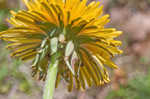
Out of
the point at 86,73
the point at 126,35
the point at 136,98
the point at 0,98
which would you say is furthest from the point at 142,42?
the point at 86,73

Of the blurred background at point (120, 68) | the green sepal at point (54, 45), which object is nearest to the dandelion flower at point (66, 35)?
the green sepal at point (54, 45)

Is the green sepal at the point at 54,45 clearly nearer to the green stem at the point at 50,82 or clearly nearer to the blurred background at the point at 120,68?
the green stem at the point at 50,82

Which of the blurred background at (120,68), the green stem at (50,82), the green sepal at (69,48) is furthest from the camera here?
the blurred background at (120,68)

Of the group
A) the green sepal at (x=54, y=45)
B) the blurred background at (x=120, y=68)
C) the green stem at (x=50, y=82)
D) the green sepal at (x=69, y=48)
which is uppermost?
the green sepal at (x=54, y=45)

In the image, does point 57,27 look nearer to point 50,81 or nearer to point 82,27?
point 82,27

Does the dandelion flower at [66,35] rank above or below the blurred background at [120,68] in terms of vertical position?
above

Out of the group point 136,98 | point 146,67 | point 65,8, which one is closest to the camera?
point 65,8

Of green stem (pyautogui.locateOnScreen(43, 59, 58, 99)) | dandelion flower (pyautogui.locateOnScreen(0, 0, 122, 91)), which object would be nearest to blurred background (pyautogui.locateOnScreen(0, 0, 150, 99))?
dandelion flower (pyautogui.locateOnScreen(0, 0, 122, 91))
